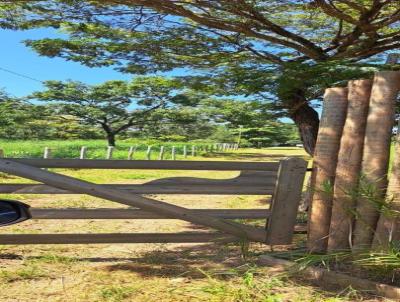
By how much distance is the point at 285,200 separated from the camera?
498 cm

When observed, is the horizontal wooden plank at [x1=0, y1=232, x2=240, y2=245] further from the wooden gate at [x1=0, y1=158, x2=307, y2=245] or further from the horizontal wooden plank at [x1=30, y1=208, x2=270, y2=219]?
the horizontal wooden plank at [x1=30, y1=208, x2=270, y2=219]

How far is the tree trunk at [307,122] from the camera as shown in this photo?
29.6 ft

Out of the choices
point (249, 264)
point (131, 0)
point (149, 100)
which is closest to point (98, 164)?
point (249, 264)

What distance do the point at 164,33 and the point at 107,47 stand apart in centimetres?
148

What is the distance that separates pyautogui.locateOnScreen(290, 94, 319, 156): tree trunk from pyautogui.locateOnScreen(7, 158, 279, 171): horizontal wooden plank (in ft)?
13.4

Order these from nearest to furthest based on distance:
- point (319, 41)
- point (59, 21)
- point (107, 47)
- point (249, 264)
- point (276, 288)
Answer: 1. point (276, 288)
2. point (249, 264)
3. point (59, 21)
4. point (107, 47)
5. point (319, 41)

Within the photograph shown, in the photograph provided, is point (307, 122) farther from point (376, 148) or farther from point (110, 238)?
point (110, 238)

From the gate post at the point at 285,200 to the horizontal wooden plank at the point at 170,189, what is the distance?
1.15 feet

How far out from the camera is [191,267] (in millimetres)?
4730

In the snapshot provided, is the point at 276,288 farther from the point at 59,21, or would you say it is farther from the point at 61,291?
the point at 59,21

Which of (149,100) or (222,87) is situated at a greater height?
(149,100)

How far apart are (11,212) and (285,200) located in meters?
3.37

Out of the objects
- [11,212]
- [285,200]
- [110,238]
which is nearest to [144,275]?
[110,238]

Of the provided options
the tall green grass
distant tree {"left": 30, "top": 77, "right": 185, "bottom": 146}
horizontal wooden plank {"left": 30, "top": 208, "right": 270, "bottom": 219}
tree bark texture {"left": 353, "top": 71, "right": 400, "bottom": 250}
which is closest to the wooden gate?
horizontal wooden plank {"left": 30, "top": 208, "right": 270, "bottom": 219}
